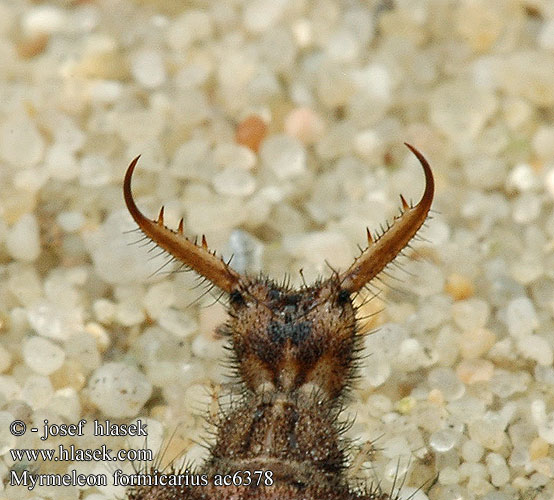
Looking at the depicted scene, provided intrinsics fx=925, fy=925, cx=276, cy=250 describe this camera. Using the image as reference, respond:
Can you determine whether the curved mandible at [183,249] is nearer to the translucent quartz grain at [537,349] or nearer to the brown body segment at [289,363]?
the brown body segment at [289,363]

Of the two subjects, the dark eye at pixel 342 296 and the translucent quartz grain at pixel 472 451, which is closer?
the dark eye at pixel 342 296

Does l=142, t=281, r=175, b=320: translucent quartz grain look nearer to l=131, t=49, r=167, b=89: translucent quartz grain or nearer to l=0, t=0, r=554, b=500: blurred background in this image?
l=0, t=0, r=554, b=500: blurred background

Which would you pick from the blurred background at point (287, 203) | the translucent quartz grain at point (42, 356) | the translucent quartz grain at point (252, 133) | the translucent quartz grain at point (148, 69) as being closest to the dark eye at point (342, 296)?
the blurred background at point (287, 203)

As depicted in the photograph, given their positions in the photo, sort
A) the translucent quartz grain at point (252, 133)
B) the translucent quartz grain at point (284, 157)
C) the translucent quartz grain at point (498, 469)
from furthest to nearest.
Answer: the translucent quartz grain at point (252, 133) < the translucent quartz grain at point (284, 157) < the translucent quartz grain at point (498, 469)

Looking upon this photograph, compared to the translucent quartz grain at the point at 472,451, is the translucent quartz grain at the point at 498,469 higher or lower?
lower

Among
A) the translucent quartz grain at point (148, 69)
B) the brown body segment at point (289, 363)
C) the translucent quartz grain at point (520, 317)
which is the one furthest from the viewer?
the translucent quartz grain at point (148, 69)

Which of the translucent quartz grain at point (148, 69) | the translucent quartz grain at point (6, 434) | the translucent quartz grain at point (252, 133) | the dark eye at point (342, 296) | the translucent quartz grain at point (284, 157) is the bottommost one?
the translucent quartz grain at point (6, 434)

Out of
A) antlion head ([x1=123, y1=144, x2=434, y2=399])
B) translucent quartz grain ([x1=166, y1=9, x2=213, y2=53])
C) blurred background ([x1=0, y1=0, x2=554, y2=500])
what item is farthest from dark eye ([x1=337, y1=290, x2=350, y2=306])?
translucent quartz grain ([x1=166, y1=9, x2=213, y2=53])
